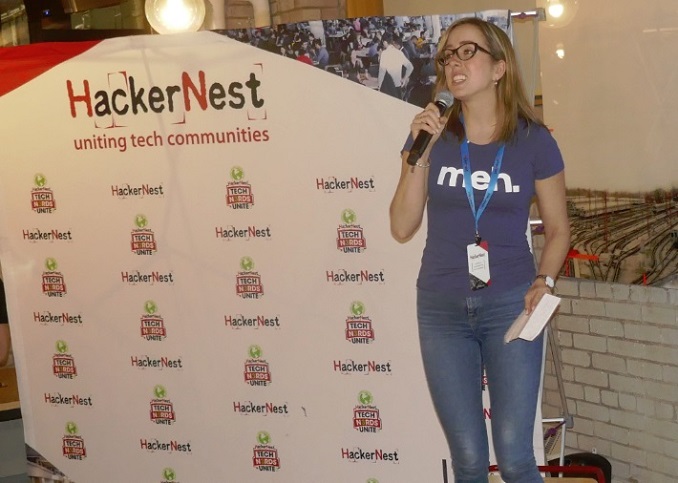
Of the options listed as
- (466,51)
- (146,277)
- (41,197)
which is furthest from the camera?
(41,197)

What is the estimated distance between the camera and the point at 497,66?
2.62 metres

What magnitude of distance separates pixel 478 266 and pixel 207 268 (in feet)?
4.39

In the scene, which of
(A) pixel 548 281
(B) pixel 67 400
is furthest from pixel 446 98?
(B) pixel 67 400

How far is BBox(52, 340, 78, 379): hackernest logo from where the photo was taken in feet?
12.7

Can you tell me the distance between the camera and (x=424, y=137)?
2.51 m

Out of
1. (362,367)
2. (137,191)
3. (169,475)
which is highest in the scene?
(137,191)

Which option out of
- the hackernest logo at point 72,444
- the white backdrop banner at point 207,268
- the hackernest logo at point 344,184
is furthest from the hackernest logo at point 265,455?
the hackernest logo at point 344,184

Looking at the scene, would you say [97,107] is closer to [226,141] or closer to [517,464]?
[226,141]

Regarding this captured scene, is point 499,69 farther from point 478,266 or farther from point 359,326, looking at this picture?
point 359,326

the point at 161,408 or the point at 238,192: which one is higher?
the point at 238,192

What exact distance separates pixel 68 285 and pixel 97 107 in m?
0.72

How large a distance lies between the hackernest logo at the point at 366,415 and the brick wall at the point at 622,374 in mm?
1109

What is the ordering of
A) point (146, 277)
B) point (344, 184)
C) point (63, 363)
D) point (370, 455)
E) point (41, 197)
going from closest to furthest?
→ point (344, 184)
point (370, 455)
point (146, 277)
point (41, 197)
point (63, 363)

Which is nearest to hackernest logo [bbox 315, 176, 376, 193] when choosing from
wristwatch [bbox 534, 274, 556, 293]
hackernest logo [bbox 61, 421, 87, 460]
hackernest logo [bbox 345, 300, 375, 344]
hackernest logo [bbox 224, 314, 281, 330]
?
hackernest logo [bbox 345, 300, 375, 344]
